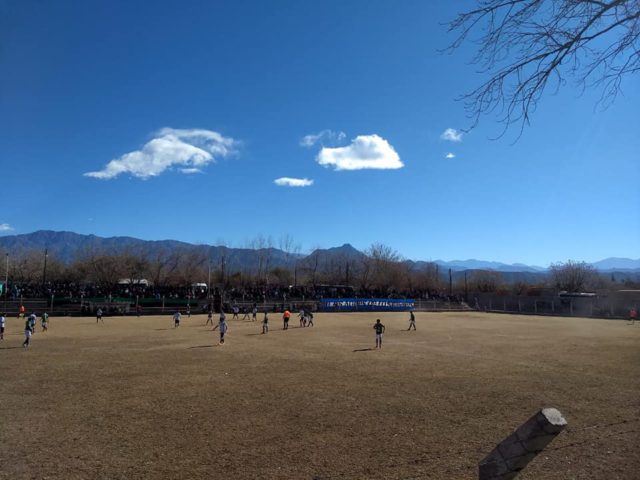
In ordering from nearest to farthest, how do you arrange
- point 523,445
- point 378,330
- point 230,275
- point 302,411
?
point 523,445 → point 302,411 → point 378,330 → point 230,275

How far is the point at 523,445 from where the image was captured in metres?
2.71

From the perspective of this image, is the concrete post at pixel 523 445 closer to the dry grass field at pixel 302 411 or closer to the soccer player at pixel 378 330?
the dry grass field at pixel 302 411

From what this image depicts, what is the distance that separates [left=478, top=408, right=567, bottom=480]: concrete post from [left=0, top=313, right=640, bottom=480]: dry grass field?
5.18m

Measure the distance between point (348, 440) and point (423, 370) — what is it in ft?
30.0

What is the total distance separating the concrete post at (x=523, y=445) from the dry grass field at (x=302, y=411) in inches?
204

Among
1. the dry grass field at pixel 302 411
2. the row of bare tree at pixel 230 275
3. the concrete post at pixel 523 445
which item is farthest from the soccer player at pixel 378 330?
the row of bare tree at pixel 230 275

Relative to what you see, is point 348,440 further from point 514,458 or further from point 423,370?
point 423,370

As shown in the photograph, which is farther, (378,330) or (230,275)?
(230,275)

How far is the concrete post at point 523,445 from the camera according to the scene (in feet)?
8.46

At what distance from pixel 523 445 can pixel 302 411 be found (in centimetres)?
951

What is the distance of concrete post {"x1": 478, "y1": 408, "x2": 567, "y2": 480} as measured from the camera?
258cm

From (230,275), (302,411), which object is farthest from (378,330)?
(230,275)

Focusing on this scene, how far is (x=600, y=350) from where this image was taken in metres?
24.4

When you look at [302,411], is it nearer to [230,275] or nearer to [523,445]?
[523,445]
